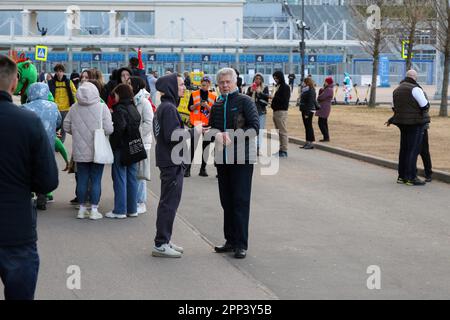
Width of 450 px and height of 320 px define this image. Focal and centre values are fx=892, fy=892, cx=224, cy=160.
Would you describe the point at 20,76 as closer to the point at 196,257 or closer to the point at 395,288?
the point at 196,257

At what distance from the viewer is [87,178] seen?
10914 millimetres

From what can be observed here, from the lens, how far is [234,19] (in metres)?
95.2

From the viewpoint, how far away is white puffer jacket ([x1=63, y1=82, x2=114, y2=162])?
10672mm

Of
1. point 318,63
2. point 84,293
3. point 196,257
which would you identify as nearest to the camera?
point 84,293

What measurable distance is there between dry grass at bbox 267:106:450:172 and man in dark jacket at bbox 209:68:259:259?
24.9 ft

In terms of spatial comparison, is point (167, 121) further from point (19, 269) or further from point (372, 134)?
point (372, 134)

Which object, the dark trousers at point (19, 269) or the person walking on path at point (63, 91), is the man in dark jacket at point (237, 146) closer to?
the dark trousers at point (19, 269)

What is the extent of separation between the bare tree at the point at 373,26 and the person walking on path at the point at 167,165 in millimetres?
33010

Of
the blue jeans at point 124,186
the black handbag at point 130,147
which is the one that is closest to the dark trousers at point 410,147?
the blue jeans at point 124,186

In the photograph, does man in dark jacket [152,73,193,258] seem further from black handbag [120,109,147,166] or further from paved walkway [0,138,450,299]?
black handbag [120,109,147,166]

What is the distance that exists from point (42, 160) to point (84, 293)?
2336 mm

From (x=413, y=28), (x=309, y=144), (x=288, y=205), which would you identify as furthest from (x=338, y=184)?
(x=413, y=28)

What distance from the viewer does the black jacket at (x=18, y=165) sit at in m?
4.80

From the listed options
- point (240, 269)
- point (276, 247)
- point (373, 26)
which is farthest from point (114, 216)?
point (373, 26)
